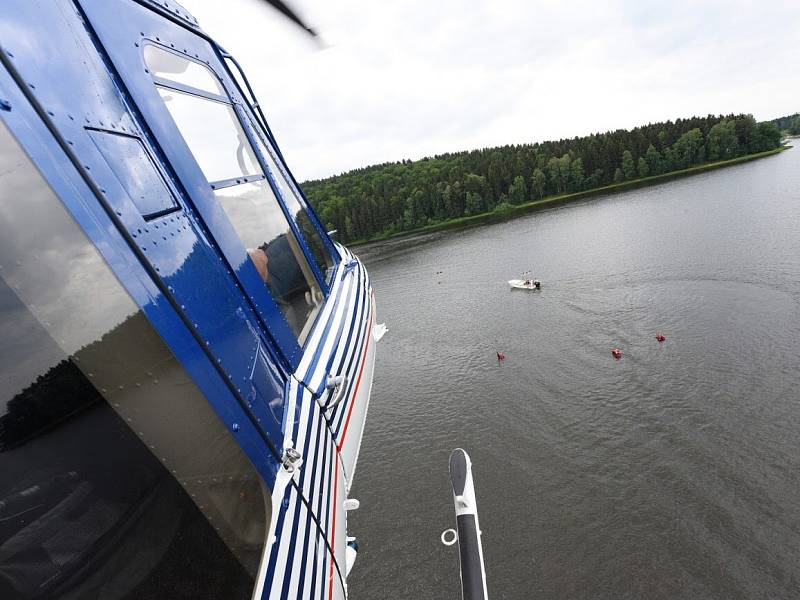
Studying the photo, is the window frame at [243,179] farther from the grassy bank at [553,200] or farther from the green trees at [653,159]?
the green trees at [653,159]

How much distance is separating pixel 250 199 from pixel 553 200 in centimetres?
8613

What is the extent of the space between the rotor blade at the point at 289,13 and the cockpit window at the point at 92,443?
369 centimetres

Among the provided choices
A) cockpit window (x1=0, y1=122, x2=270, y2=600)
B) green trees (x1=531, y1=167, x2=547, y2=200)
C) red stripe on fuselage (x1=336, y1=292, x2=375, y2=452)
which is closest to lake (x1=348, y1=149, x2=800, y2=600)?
red stripe on fuselage (x1=336, y1=292, x2=375, y2=452)

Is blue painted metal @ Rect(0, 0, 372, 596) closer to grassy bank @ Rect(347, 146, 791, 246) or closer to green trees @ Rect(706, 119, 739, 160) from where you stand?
grassy bank @ Rect(347, 146, 791, 246)

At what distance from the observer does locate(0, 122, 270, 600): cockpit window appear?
1.63m

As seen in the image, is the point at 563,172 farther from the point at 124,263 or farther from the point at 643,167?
the point at 124,263

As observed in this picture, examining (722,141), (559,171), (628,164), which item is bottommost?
(628,164)

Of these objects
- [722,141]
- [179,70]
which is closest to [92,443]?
[179,70]

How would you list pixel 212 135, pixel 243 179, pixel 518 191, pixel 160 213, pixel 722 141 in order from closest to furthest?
1. pixel 160 213
2. pixel 212 135
3. pixel 243 179
4. pixel 722 141
5. pixel 518 191

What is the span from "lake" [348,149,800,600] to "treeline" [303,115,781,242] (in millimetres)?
56449

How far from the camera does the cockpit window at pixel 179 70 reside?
2.80 metres

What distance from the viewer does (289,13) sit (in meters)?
4.42

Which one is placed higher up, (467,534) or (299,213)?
(299,213)

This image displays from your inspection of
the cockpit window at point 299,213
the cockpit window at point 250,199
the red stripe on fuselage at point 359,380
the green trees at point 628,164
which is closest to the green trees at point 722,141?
the green trees at point 628,164
